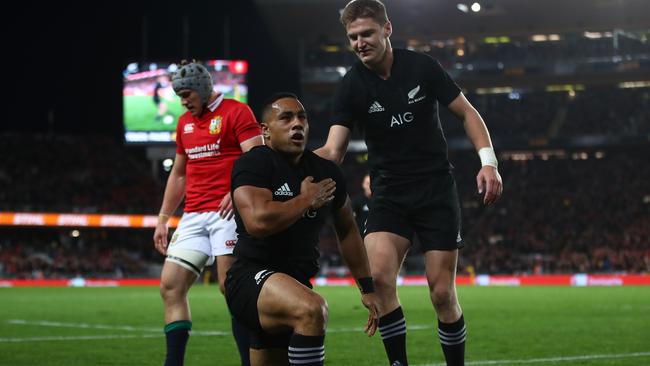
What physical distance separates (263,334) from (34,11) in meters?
45.8

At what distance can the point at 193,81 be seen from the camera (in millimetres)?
7465

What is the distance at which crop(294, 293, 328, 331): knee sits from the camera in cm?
511

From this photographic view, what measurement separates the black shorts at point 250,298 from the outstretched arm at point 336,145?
1055mm

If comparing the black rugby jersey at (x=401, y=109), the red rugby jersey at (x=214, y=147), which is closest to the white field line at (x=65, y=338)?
the red rugby jersey at (x=214, y=147)

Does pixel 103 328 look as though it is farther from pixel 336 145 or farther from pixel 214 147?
pixel 336 145

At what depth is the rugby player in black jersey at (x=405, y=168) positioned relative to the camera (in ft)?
21.9

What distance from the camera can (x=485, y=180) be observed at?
6090 mm

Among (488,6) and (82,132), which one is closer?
(488,6)

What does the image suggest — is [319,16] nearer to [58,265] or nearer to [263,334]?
[58,265]

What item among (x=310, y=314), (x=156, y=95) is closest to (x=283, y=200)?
(x=310, y=314)

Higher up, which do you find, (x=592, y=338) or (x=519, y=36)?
(x=519, y=36)

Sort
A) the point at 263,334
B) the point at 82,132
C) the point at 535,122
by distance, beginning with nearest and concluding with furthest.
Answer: the point at 263,334, the point at 535,122, the point at 82,132

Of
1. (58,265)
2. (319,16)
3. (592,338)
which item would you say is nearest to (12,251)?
(58,265)

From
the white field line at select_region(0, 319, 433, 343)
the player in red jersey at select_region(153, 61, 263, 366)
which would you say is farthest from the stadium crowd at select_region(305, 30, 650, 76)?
the player in red jersey at select_region(153, 61, 263, 366)
